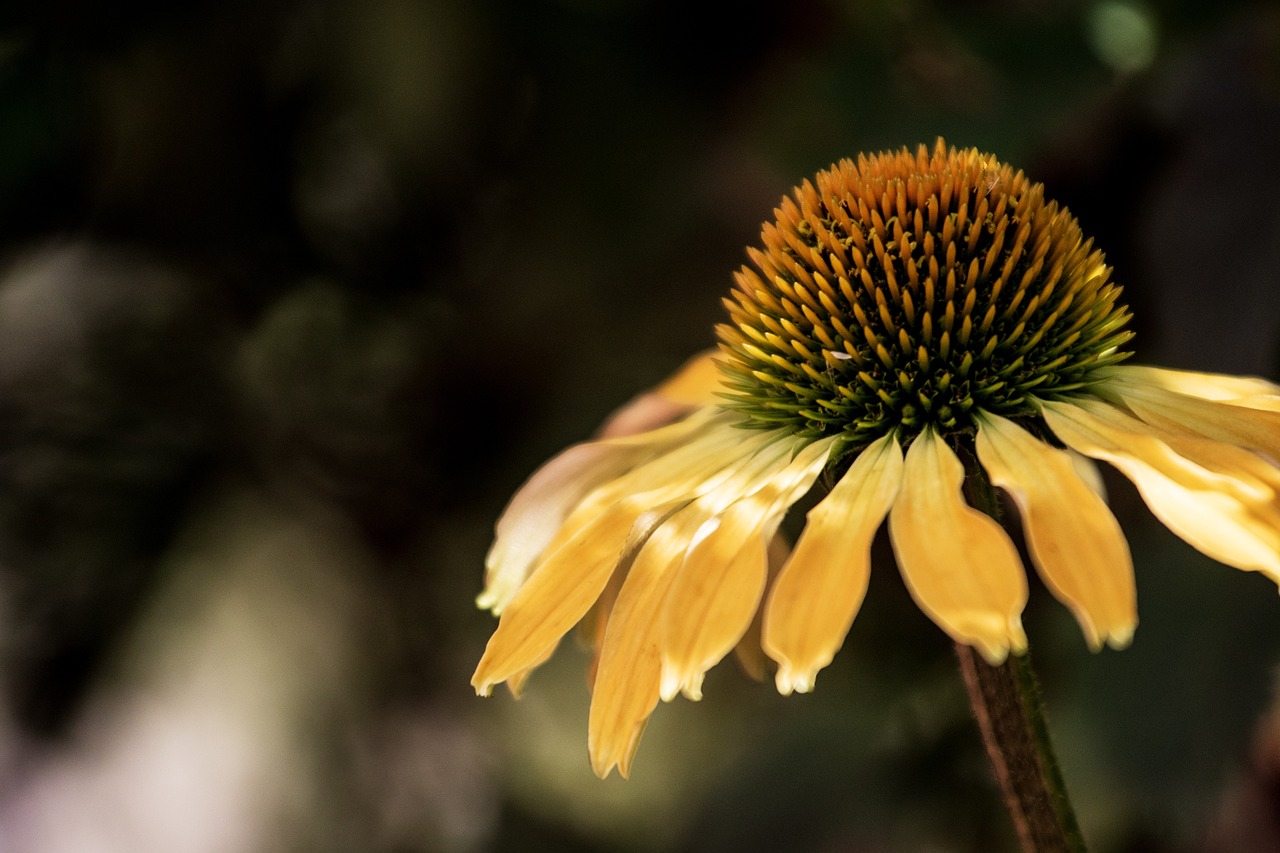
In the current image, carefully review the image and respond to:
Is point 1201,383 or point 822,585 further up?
point 1201,383

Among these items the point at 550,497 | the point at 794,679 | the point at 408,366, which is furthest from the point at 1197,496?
the point at 408,366

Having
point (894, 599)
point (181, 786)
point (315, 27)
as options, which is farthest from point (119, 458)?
point (894, 599)

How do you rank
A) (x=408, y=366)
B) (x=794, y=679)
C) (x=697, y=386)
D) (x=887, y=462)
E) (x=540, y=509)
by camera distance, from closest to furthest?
(x=794, y=679) < (x=887, y=462) < (x=540, y=509) < (x=697, y=386) < (x=408, y=366)

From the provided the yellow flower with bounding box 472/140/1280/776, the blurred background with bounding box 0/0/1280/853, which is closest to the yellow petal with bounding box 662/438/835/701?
the yellow flower with bounding box 472/140/1280/776

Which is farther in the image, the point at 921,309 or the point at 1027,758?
the point at 921,309

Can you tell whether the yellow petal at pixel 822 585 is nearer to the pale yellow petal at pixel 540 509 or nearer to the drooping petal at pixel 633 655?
the drooping petal at pixel 633 655

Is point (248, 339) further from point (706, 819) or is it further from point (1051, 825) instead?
point (1051, 825)

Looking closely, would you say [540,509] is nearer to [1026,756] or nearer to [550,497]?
[550,497]

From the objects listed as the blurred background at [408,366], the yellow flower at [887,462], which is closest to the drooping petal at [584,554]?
the yellow flower at [887,462]
